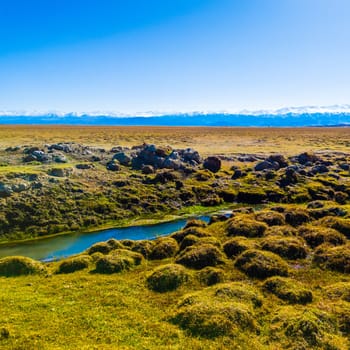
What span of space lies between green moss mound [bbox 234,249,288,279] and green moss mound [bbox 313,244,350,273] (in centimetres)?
270

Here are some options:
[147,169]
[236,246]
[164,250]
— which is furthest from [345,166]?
[164,250]

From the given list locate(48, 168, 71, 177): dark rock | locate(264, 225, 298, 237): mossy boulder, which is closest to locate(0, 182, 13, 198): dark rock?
locate(48, 168, 71, 177): dark rock

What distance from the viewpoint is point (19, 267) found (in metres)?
23.4

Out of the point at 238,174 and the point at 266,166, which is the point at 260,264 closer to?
the point at 238,174

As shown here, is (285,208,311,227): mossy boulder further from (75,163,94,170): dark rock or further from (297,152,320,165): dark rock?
(297,152,320,165): dark rock

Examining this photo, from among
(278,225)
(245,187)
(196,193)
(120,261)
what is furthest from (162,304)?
(245,187)

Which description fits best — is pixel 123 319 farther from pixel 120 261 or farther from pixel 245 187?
pixel 245 187

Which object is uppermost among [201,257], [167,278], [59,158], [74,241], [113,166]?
[59,158]

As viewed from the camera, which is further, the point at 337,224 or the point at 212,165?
the point at 212,165

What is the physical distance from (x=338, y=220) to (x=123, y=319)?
20.8m

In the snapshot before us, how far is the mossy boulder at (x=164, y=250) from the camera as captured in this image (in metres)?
26.0

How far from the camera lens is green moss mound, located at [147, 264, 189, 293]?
66.4 ft

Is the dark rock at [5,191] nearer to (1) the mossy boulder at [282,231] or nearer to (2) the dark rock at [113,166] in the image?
(2) the dark rock at [113,166]

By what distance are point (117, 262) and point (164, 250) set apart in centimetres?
418
